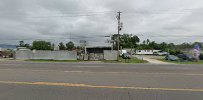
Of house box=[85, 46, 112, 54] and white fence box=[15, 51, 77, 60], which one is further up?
house box=[85, 46, 112, 54]

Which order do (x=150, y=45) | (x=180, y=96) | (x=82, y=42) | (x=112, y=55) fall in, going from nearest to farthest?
(x=180, y=96) < (x=112, y=55) < (x=82, y=42) < (x=150, y=45)

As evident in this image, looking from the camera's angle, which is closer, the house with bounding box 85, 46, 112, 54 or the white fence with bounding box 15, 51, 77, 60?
the white fence with bounding box 15, 51, 77, 60

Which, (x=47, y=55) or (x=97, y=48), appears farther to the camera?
(x=97, y=48)

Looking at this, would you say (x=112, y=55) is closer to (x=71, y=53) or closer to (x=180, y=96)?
(x=71, y=53)

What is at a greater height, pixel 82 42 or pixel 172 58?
pixel 82 42

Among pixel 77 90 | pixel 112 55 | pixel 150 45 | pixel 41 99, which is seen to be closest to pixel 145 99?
pixel 77 90

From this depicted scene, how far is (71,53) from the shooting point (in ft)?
143

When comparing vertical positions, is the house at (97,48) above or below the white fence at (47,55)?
above

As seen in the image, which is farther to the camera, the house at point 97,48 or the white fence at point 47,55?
the house at point 97,48

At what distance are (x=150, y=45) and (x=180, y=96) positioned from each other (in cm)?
12288

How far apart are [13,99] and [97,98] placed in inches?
94.4

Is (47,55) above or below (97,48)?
below

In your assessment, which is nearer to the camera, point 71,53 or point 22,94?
point 22,94

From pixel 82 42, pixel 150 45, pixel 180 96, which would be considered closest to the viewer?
pixel 180 96
